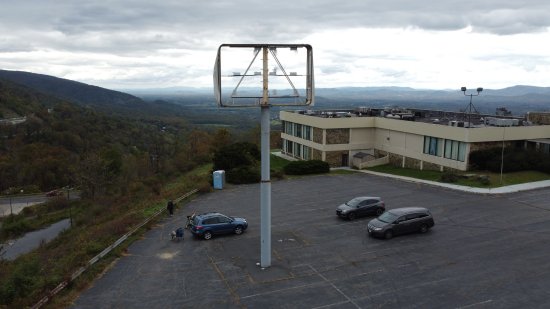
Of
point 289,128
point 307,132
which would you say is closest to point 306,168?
point 307,132

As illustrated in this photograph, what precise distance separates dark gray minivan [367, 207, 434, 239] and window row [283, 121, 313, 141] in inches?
1241

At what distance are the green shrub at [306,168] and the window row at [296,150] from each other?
9.07m

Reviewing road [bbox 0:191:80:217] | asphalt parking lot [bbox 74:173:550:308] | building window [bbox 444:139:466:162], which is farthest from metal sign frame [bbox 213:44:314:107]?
road [bbox 0:191:80:217]

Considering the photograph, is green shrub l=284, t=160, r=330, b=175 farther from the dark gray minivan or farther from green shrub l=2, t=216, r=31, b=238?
green shrub l=2, t=216, r=31, b=238

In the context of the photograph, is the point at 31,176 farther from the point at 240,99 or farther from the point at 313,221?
the point at 240,99

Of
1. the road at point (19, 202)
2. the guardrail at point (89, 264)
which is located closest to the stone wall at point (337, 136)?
the guardrail at point (89, 264)

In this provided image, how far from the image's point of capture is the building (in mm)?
43125

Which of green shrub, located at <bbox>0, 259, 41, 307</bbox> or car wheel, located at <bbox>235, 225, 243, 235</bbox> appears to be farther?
car wheel, located at <bbox>235, 225, 243, 235</bbox>

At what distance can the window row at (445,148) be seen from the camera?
42850 mm

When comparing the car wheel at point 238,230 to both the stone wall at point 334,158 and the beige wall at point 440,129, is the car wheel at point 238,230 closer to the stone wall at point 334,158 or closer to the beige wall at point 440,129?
the beige wall at point 440,129

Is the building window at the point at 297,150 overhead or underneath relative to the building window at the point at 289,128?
underneath

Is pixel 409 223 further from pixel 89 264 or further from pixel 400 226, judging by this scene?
pixel 89 264

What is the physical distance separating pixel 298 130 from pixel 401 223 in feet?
119

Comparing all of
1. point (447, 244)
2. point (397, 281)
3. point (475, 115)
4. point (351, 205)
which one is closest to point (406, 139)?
point (475, 115)
